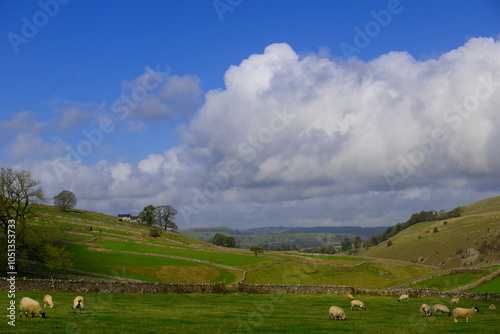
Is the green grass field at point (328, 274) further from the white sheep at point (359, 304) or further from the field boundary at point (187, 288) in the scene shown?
the white sheep at point (359, 304)

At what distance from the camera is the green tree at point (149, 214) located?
192625 mm

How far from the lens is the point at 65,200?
173625 millimetres

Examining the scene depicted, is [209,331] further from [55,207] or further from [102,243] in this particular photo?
[55,207]

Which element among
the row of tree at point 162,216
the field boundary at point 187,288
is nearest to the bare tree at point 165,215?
the row of tree at point 162,216

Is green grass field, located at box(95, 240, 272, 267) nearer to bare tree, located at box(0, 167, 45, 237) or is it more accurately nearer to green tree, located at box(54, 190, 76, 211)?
bare tree, located at box(0, 167, 45, 237)

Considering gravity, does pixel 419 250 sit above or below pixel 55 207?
below

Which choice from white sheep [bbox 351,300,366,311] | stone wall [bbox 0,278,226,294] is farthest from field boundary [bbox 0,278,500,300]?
white sheep [bbox 351,300,366,311]

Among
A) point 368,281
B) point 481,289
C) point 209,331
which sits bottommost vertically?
point 368,281

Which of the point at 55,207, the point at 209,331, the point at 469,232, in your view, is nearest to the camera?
the point at 209,331

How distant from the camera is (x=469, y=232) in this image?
15625cm

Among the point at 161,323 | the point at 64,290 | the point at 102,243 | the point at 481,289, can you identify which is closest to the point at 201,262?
the point at 102,243

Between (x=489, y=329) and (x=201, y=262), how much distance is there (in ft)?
248

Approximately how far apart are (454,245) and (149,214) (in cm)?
13642

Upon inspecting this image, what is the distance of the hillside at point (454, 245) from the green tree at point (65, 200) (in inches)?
5597
